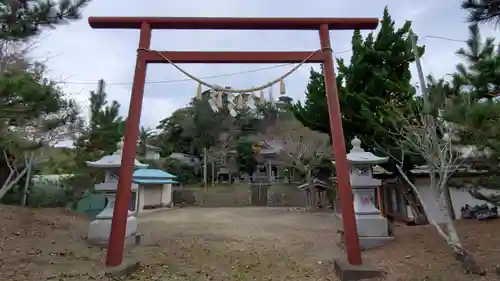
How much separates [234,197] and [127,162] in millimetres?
19126

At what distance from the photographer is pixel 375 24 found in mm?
4836

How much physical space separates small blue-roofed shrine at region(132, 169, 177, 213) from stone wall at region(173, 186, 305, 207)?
177 cm

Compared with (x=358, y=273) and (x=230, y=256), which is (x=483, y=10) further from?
(x=230, y=256)

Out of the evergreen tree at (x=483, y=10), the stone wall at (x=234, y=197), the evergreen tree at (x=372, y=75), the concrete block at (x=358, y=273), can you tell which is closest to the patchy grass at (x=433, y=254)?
the concrete block at (x=358, y=273)

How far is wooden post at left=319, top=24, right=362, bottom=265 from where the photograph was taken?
411 cm

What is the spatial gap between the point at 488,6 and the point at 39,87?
4.50m

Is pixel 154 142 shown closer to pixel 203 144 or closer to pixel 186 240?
pixel 203 144

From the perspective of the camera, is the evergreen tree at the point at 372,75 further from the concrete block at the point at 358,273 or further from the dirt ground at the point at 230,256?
the concrete block at the point at 358,273

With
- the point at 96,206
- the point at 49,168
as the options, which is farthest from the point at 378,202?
the point at 49,168

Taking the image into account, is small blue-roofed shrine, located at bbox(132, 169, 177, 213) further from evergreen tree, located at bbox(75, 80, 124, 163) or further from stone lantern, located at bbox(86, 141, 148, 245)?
stone lantern, located at bbox(86, 141, 148, 245)

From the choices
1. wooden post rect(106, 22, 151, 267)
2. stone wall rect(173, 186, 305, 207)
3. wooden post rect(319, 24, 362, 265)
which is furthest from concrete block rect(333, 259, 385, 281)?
stone wall rect(173, 186, 305, 207)

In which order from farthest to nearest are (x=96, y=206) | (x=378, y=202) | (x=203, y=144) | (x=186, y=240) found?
(x=203, y=144)
(x=96, y=206)
(x=378, y=202)
(x=186, y=240)

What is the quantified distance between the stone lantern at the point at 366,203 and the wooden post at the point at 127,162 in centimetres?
388

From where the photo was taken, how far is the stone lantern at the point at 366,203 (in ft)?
18.5
